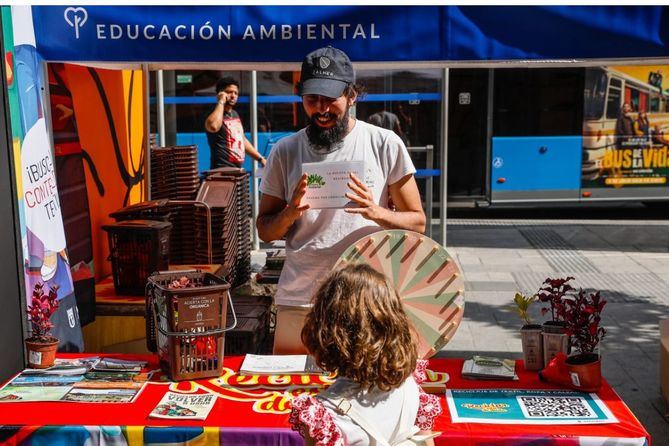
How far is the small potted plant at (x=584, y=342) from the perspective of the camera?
3320 millimetres

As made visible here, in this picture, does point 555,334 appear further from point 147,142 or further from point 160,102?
point 160,102

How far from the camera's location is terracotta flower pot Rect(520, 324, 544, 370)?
358cm

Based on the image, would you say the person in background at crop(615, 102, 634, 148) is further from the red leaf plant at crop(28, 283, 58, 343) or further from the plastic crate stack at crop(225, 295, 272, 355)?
the red leaf plant at crop(28, 283, 58, 343)

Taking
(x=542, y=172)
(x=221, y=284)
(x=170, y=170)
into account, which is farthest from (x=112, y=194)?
(x=542, y=172)

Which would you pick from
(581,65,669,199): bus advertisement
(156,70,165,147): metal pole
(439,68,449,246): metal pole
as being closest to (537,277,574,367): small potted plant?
(439,68,449,246): metal pole

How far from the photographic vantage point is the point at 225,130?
8.44 metres

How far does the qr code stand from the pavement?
173 centimetres

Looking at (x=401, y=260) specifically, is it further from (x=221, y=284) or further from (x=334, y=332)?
(x=334, y=332)

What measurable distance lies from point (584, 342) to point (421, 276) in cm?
74

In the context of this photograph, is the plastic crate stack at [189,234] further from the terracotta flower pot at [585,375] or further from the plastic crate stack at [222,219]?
the terracotta flower pot at [585,375]

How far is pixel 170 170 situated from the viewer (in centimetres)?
689

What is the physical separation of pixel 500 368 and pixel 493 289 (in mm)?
4964

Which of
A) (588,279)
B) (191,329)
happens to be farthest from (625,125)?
(191,329)

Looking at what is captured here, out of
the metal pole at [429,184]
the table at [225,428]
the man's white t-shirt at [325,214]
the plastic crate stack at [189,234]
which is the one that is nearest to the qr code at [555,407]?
the table at [225,428]
